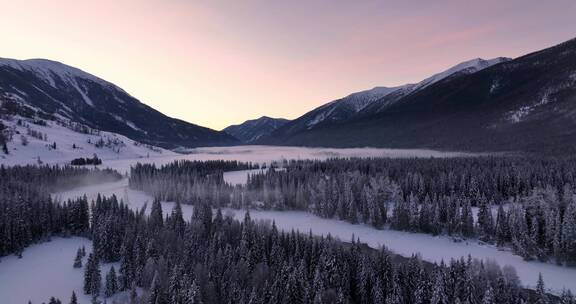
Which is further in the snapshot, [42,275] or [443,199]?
[443,199]

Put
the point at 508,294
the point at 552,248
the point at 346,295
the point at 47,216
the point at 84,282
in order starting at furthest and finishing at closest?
the point at 47,216 < the point at 552,248 < the point at 84,282 < the point at 346,295 < the point at 508,294

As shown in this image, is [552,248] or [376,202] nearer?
[552,248]

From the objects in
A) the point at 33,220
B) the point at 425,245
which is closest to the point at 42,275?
the point at 33,220

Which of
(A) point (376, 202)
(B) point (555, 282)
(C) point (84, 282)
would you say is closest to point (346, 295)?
(B) point (555, 282)

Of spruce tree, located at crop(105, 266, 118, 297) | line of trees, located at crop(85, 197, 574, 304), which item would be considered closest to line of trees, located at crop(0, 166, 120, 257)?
line of trees, located at crop(85, 197, 574, 304)

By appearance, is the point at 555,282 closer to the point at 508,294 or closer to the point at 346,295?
the point at 508,294

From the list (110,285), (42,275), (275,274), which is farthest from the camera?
(42,275)

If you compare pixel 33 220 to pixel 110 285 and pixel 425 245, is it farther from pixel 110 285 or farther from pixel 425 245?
pixel 425 245
